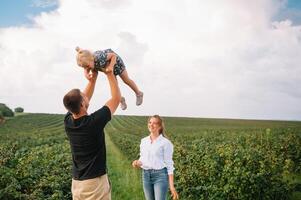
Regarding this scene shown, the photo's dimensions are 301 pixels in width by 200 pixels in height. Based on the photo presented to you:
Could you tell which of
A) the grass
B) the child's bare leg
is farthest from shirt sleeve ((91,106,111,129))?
the grass

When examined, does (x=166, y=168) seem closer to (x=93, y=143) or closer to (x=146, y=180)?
(x=146, y=180)

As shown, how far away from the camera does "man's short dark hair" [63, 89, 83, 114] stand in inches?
149

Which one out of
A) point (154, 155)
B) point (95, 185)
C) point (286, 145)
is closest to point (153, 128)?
point (154, 155)

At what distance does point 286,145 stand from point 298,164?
75 centimetres

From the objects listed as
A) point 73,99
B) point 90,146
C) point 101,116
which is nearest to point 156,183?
point 90,146

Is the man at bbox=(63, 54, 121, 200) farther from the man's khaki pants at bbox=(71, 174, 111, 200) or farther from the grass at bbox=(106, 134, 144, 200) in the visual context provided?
the grass at bbox=(106, 134, 144, 200)

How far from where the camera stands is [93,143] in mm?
3998

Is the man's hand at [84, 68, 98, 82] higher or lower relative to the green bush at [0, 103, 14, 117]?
lower

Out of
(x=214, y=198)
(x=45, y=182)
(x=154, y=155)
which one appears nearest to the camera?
(x=154, y=155)

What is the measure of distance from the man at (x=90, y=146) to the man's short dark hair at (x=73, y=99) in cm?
6

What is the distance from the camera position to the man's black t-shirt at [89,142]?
3959mm

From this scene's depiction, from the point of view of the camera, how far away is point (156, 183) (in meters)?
5.93

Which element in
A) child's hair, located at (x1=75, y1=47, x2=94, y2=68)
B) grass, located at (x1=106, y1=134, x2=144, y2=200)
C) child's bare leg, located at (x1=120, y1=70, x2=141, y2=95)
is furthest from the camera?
grass, located at (x1=106, y1=134, x2=144, y2=200)

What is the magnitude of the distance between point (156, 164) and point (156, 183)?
9.4 inches
